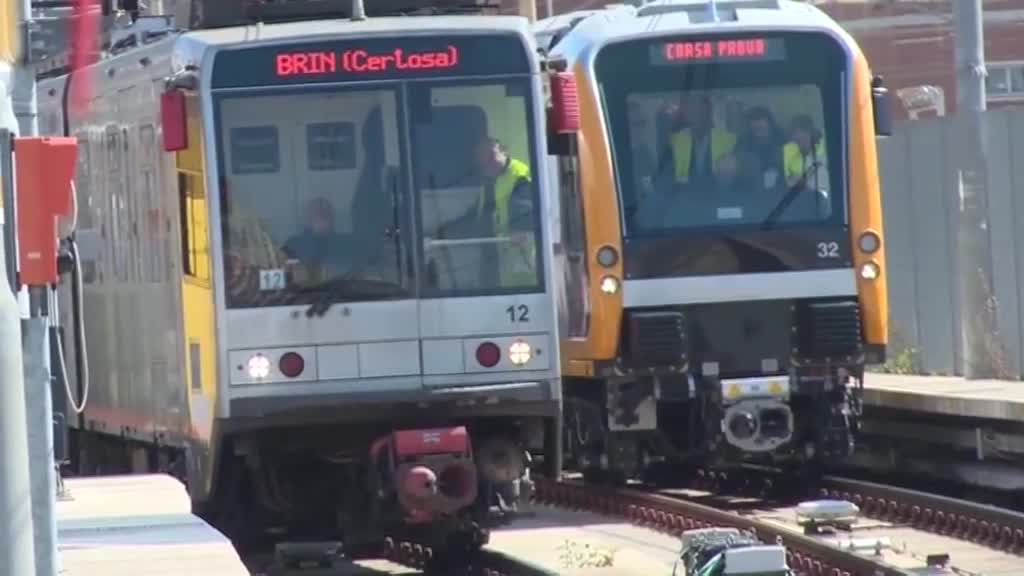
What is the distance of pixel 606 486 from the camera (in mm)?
19469

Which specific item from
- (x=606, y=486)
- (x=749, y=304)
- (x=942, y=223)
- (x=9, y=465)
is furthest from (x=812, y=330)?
(x=9, y=465)

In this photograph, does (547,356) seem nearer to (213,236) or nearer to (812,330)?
(213,236)

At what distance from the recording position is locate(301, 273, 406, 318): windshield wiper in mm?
13609

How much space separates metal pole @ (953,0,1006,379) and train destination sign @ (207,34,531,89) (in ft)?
21.1

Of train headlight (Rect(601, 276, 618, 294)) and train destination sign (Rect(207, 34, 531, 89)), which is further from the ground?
train destination sign (Rect(207, 34, 531, 89))

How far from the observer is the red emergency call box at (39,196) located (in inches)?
293

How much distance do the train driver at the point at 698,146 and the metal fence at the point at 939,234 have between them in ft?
9.48

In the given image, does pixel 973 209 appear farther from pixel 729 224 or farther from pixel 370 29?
pixel 370 29

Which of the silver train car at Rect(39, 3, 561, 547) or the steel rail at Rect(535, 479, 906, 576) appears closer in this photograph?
the silver train car at Rect(39, 3, 561, 547)

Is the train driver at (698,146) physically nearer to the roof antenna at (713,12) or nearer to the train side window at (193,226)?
the roof antenna at (713,12)

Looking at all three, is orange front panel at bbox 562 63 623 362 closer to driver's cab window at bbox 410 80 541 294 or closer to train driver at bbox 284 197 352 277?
driver's cab window at bbox 410 80 541 294

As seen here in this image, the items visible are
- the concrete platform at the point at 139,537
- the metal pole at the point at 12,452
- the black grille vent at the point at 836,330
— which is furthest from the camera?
the black grille vent at the point at 836,330

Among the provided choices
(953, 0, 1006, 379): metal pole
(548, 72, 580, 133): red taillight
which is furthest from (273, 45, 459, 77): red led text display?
(953, 0, 1006, 379): metal pole

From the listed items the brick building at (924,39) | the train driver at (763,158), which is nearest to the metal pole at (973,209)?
the train driver at (763,158)
